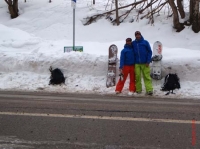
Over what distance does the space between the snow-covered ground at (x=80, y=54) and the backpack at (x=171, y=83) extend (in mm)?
192

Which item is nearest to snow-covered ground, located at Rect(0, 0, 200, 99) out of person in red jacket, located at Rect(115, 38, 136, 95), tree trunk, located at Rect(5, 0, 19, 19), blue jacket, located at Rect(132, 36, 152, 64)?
person in red jacket, located at Rect(115, 38, 136, 95)

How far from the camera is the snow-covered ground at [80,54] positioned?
419 inches

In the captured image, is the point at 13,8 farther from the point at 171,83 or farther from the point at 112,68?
the point at 171,83

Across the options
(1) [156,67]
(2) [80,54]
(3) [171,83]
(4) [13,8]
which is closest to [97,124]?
(3) [171,83]

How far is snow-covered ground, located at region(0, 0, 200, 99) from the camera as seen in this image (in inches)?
419

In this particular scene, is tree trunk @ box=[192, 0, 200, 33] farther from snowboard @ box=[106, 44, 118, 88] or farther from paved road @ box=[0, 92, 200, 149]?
paved road @ box=[0, 92, 200, 149]

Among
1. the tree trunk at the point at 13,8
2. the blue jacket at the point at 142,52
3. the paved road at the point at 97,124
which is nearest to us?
the paved road at the point at 97,124

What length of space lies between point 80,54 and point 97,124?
608cm

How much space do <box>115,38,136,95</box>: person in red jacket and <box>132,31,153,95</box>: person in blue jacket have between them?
0.13 metres

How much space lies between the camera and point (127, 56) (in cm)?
991

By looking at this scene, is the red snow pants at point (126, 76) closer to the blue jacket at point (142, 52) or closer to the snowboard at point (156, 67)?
the blue jacket at point (142, 52)

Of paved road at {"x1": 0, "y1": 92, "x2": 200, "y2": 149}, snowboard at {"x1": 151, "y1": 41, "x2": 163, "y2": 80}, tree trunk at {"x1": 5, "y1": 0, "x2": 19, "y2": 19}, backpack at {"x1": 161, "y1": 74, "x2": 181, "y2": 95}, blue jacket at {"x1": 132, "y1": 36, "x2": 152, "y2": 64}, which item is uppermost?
tree trunk at {"x1": 5, "y1": 0, "x2": 19, "y2": 19}

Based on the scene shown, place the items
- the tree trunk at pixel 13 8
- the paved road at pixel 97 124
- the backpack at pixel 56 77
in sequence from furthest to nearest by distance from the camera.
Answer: the tree trunk at pixel 13 8 → the backpack at pixel 56 77 → the paved road at pixel 97 124

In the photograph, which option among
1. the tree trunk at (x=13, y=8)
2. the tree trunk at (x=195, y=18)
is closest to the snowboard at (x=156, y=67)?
the tree trunk at (x=195, y=18)
